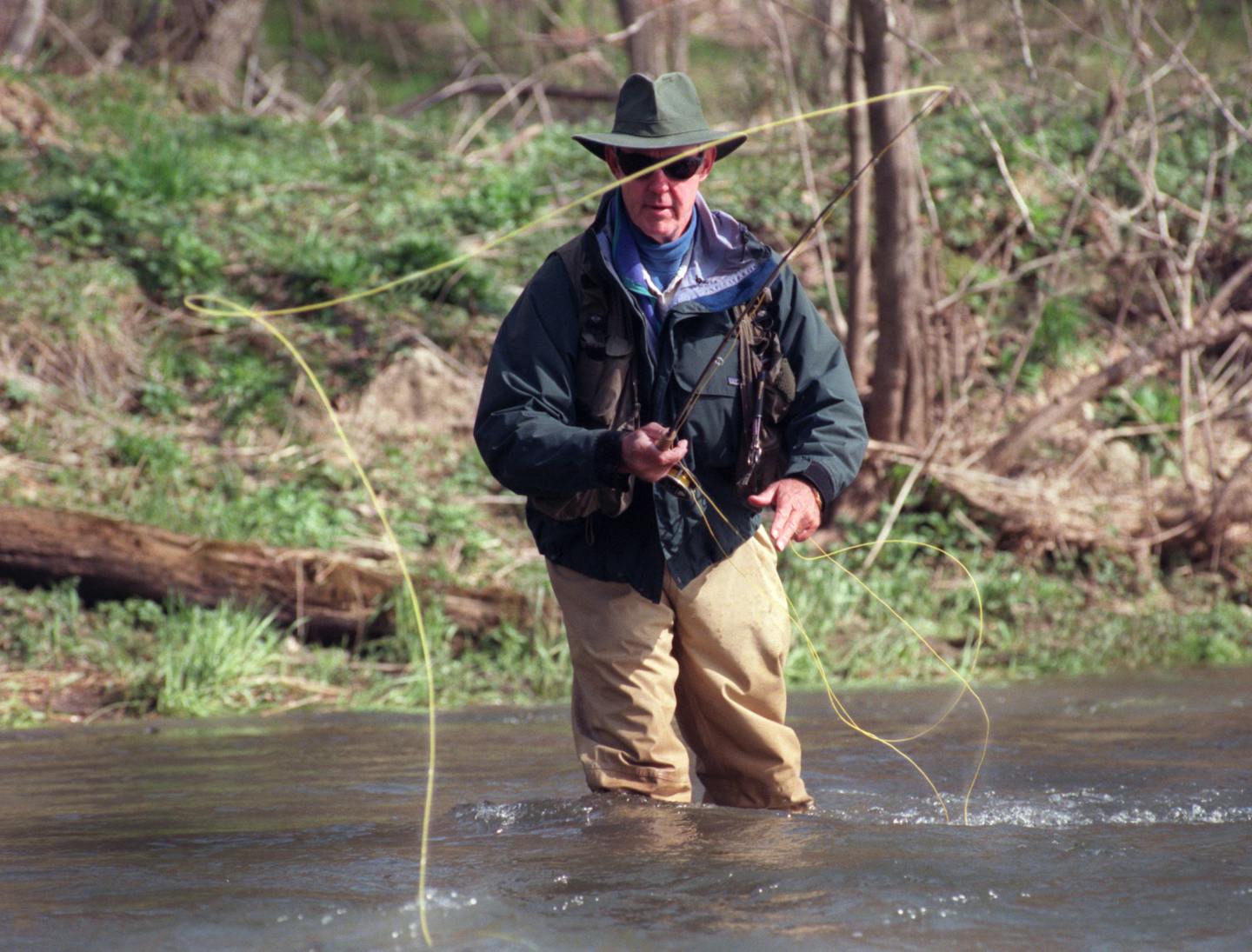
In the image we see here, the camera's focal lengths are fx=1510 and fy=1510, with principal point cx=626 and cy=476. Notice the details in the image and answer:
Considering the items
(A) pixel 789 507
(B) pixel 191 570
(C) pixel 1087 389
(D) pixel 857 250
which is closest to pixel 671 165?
(A) pixel 789 507

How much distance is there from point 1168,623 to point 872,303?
10.1ft

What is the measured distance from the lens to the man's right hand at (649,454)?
11.0 feet

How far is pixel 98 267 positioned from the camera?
9461 millimetres

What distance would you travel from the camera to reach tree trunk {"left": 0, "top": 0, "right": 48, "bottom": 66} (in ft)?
42.3

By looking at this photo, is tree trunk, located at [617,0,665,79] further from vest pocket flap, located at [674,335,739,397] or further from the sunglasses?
vest pocket flap, located at [674,335,739,397]

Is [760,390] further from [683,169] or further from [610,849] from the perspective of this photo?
[610,849]

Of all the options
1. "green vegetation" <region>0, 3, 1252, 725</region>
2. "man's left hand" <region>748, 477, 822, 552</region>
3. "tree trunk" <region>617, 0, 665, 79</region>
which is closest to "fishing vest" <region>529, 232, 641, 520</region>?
"man's left hand" <region>748, 477, 822, 552</region>

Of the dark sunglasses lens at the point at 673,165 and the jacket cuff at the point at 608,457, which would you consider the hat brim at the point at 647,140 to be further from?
the jacket cuff at the point at 608,457

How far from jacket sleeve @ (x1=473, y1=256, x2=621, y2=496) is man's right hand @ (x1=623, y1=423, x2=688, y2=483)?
0.29ft

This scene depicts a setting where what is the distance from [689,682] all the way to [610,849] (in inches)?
23.5

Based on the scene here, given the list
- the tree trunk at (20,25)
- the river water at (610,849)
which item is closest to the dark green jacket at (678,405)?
the river water at (610,849)

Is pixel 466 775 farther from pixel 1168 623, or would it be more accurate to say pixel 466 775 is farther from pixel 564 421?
pixel 1168 623

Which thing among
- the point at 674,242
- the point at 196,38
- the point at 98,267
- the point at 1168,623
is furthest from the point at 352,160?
the point at 674,242

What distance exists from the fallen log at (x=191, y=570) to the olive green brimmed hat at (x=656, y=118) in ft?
12.6
